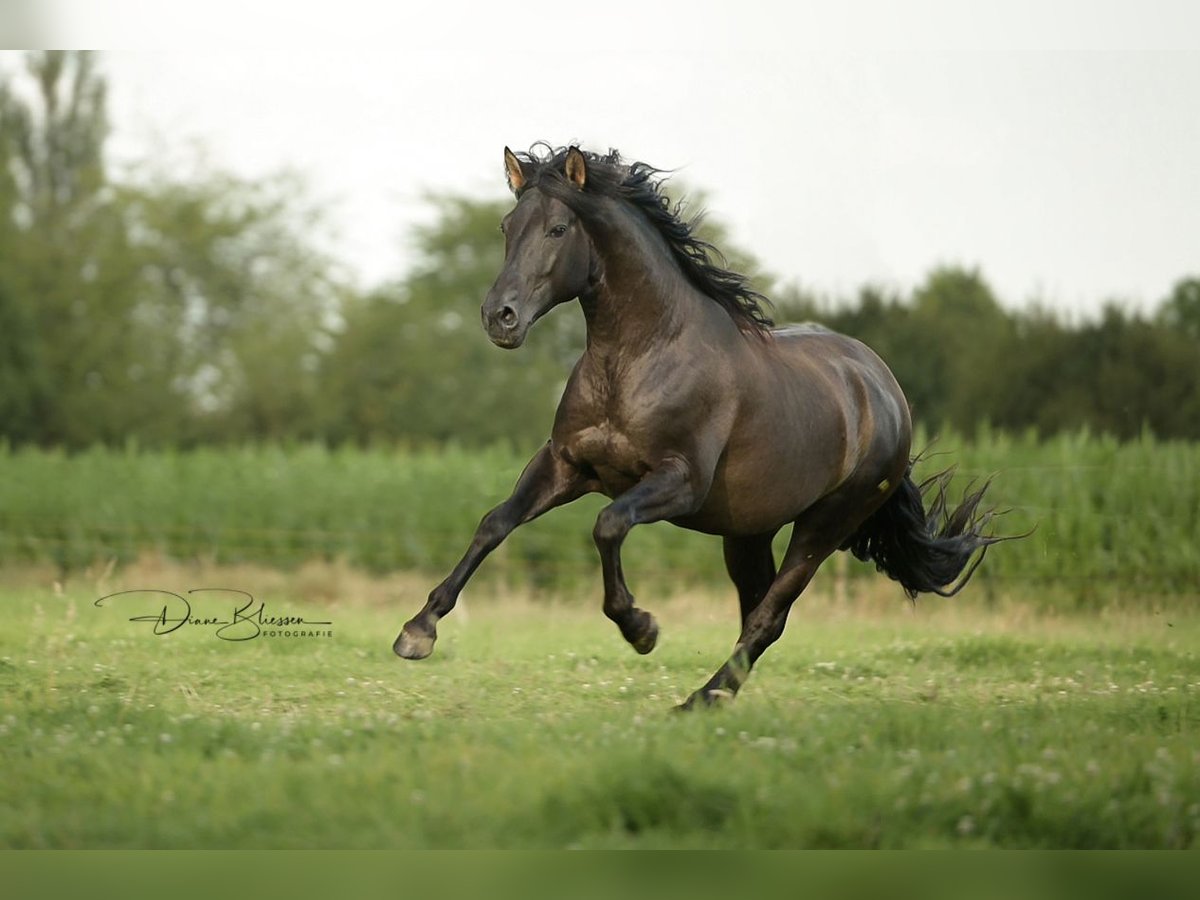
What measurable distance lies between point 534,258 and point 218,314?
24111mm

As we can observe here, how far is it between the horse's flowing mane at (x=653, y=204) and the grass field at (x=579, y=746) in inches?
73.6

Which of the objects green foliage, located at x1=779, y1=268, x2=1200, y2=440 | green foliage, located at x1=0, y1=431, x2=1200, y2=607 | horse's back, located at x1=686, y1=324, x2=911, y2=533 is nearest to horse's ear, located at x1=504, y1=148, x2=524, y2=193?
horse's back, located at x1=686, y1=324, x2=911, y2=533

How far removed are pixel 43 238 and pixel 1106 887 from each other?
86.3 feet

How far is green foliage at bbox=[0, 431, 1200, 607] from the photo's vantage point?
13.7m

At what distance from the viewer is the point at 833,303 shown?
18797mm

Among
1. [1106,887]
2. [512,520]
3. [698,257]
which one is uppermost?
[698,257]

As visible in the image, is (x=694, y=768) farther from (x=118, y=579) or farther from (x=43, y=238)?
(x=43, y=238)

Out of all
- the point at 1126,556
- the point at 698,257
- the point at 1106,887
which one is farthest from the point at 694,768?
the point at 1126,556

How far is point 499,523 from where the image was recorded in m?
5.90

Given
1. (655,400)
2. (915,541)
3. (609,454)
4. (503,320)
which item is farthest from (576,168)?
(915,541)

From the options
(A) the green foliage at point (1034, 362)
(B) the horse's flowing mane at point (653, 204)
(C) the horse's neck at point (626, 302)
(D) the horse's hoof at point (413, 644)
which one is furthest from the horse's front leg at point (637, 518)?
(A) the green foliage at point (1034, 362)

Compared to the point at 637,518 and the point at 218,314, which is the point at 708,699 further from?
the point at 218,314

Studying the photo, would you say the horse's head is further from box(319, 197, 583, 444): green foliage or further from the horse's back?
box(319, 197, 583, 444): green foliage
